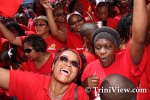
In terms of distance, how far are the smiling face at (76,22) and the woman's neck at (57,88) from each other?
2.06m

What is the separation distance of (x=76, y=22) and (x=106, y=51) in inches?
73.5

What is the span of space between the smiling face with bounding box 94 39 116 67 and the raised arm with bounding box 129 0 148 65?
372 millimetres

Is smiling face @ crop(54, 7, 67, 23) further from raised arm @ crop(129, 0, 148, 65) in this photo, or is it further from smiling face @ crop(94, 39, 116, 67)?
raised arm @ crop(129, 0, 148, 65)

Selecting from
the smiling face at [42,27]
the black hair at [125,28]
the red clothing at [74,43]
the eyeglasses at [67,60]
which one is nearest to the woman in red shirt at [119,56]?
the eyeglasses at [67,60]

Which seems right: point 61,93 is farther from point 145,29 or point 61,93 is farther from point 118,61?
point 145,29

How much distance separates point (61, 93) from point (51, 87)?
116mm

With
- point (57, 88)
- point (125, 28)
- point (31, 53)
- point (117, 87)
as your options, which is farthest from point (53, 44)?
point (117, 87)

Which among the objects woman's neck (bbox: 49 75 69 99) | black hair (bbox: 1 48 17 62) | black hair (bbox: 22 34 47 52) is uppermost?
black hair (bbox: 22 34 47 52)

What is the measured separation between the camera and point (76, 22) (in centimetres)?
429

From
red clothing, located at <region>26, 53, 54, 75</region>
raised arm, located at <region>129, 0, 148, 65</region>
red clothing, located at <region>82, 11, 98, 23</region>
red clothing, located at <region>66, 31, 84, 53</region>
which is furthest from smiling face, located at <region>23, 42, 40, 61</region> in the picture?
red clothing, located at <region>82, 11, 98, 23</region>

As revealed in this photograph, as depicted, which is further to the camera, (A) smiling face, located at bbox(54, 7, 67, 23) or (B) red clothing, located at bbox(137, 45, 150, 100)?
(A) smiling face, located at bbox(54, 7, 67, 23)

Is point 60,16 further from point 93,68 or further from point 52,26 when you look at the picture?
point 93,68

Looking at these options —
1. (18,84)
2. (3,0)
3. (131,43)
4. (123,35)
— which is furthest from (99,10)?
(18,84)

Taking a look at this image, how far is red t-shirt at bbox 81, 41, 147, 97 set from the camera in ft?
7.39
